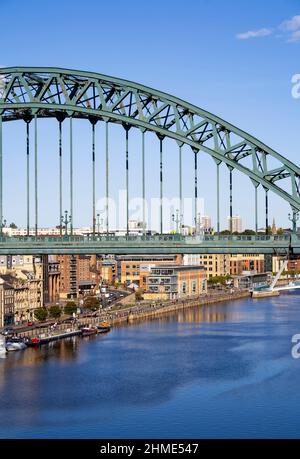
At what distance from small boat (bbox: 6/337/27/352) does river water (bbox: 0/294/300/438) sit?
2.81ft

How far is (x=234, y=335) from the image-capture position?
51719 mm

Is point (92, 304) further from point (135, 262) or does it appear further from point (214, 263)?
point (214, 263)

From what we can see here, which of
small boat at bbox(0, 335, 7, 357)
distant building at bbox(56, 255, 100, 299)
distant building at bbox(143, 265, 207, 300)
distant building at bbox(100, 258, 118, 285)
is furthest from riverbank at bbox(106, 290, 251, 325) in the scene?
small boat at bbox(0, 335, 7, 357)

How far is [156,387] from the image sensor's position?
34.9 metres

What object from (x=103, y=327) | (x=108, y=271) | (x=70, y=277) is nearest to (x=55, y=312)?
(x=103, y=327)

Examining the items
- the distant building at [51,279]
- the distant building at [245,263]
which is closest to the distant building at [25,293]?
the distant building at [51,279]

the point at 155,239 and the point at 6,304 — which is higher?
the point at 155,239

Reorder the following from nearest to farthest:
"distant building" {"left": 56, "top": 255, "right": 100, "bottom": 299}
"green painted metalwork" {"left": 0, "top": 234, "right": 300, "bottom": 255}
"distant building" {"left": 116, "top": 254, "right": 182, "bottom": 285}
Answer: "green painted metalwork" {"left": 0, "top": 234, "right": 300, "bottom": 255} < "distant building" {"left": 56, "top": 255, "right": 100, "bottom": 299} < "distant building" {"left": 116, "top": 254, "right": 182, "bottom": 285}

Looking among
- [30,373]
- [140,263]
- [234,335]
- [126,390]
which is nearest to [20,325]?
[234,335]

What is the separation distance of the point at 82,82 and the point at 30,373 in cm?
1082

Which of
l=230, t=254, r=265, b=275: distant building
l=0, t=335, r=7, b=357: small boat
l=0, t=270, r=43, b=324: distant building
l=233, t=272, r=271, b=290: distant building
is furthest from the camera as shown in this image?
l=230, t=254, r=265, b=275: distant building

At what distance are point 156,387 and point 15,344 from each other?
1428cm

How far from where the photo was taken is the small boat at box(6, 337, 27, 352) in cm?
4724

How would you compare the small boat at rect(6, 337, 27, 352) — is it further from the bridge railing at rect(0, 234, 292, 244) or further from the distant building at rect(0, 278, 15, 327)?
the bridge railing at rect(0, 234, 292, 244)
